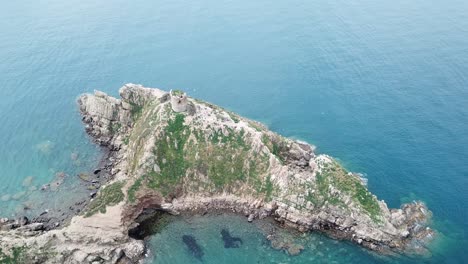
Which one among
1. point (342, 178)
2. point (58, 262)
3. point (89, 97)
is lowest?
point (58, 262)

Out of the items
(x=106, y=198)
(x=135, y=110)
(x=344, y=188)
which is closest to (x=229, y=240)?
(x=344, y=188)

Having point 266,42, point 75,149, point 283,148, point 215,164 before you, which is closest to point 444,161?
point 283,148

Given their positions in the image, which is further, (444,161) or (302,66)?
(302,66)

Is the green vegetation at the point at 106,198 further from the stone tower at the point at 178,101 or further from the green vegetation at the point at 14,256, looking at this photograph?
the stone tower at the point at 178,101

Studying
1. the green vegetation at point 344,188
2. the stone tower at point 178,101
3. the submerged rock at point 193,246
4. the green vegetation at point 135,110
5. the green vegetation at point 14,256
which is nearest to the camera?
the green vegetation at point 14,256

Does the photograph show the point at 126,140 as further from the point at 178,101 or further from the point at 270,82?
the point at 270,82

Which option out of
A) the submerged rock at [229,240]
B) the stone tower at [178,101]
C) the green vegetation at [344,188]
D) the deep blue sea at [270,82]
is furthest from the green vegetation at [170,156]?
the green vegetation at [344,188]

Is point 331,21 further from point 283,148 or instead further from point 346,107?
point 283,148
